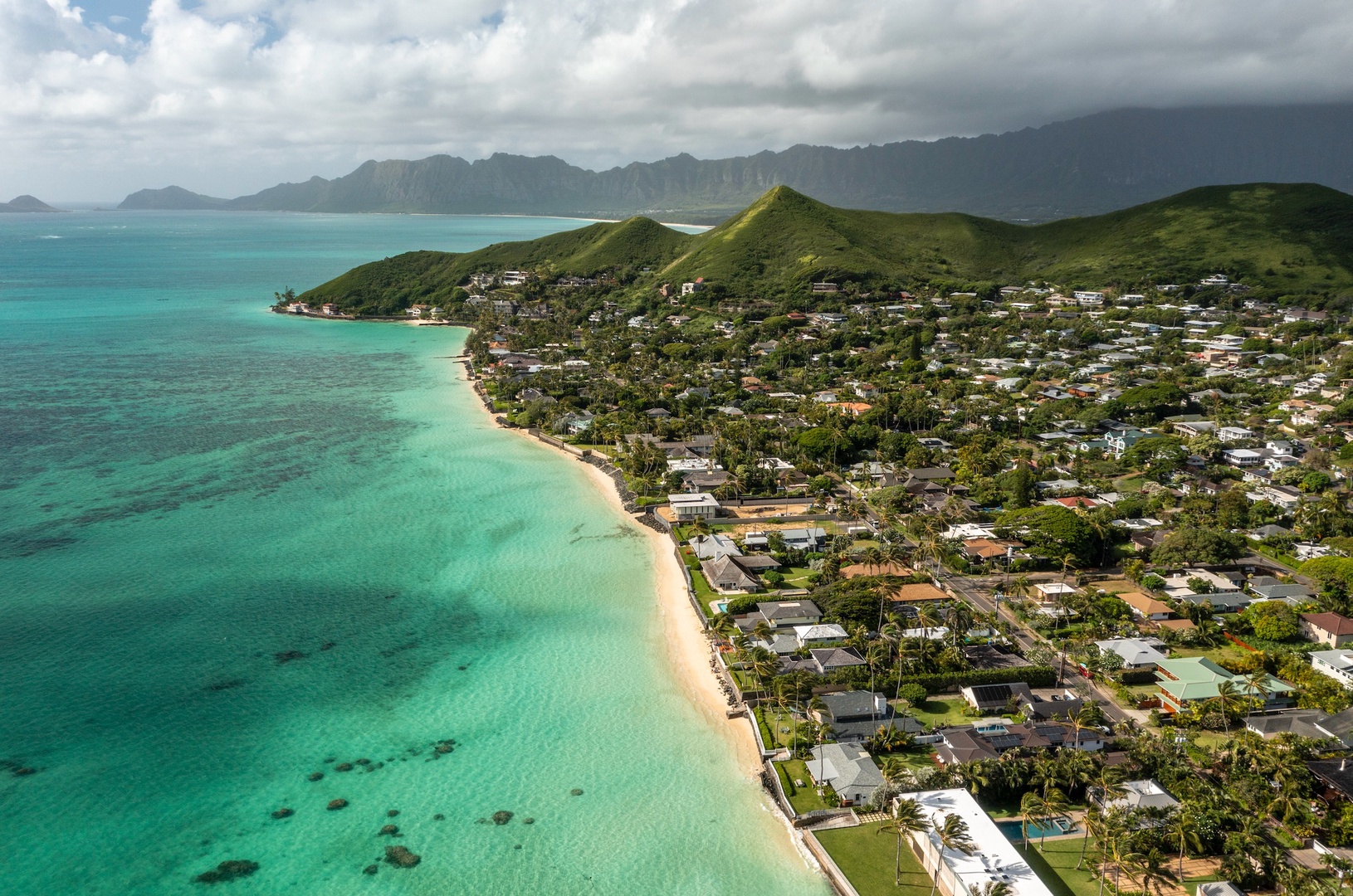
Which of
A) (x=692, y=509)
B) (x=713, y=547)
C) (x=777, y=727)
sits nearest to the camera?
(x=777, y=727)

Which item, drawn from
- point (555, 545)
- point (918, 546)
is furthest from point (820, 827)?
point (555, 545)

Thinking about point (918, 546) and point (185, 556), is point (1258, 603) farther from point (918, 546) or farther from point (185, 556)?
point (185, 556)

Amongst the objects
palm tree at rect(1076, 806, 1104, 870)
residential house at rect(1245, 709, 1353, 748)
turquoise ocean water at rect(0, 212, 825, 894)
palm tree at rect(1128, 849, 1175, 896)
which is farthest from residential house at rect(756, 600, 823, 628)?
residential house at rect(1245, 709, 1353, 748)

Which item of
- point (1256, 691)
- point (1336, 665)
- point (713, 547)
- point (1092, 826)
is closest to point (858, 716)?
point (1092, 826)

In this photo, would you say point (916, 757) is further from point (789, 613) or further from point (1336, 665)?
point (1336, 665)

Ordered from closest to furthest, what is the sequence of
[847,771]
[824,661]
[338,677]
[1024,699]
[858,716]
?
[847,771] → [858,716] → [1024,699] → [824,661] → [338,677]

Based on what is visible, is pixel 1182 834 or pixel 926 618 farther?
pixel 926 618

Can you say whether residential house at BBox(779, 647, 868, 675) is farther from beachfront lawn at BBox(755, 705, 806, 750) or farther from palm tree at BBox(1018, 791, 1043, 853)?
palm tree at BBox(1018, 791, 1043, 853)

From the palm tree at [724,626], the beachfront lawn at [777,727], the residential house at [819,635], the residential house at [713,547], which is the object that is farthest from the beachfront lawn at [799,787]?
the residential house at [713,547]
